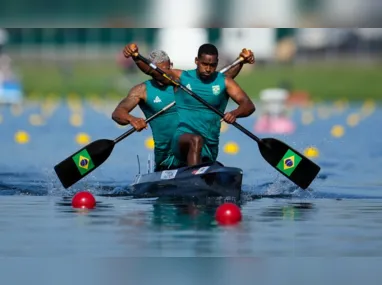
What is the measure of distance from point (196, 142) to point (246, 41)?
31676 mm

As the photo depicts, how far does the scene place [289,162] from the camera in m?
15.0

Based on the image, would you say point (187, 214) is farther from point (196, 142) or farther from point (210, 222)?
point (196, 142)

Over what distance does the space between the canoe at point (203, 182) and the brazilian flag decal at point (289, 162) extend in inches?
41.2

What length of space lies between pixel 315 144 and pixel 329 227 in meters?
11.4

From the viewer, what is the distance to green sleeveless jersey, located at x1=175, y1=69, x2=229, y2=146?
14.8 metres

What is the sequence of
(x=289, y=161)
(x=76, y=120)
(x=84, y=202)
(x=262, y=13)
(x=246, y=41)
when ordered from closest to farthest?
(x=84, y=202)
(x=289, y=161)
(x=76, y=120)
(x=262, y=13)
(x=246, y=41)

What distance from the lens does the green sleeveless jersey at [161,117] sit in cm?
1541

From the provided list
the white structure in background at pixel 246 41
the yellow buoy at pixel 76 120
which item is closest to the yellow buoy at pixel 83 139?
the yellow buoy at pixel 76 120

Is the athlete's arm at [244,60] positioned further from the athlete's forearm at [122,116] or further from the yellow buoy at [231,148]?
the yellow buoy at [231,148]

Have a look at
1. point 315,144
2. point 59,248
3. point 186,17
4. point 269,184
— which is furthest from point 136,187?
point 186,17

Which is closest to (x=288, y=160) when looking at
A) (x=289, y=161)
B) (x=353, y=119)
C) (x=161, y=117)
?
(x=289, y=161)

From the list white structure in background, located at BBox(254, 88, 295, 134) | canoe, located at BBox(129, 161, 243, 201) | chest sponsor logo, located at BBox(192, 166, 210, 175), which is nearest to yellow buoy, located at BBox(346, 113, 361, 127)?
white structure in background, located at BBox(254, 88, 295, 134)

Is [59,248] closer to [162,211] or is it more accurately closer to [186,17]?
[162,211]

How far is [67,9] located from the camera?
3988 cm
